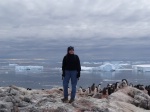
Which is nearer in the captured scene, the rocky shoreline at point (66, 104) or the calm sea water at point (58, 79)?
the rocky shoreline at point (66, 104)

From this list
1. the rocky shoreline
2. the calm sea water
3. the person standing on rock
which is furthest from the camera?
the calm sea water

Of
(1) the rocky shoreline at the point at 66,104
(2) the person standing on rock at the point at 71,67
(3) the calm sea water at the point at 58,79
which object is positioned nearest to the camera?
(1) the rocky shoreline at the point at 66,104

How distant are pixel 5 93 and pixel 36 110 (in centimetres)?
409

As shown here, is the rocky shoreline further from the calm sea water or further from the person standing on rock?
the calm sea water

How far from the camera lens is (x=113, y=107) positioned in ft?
37.2

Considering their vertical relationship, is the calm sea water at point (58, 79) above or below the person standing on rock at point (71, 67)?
below

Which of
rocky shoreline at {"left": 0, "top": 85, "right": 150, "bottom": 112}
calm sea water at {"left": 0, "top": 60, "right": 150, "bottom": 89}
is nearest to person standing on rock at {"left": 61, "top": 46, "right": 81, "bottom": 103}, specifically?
rocky shoreline at {"left": 0, "top": 85, "right": 150, "bottom": 112}

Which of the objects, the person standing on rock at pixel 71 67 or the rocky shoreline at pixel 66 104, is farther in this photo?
the person standing on rock at pixel 71 67

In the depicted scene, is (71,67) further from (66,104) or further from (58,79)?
(58,79)

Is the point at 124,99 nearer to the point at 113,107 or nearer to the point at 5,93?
the point at 113,107

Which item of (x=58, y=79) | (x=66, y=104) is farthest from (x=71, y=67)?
(x=58, y=79)

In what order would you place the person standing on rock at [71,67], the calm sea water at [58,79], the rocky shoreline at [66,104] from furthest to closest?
the calm sea water at [58,79] < the person standing on rock at [71,67] < the rocky shoreline at [66,104]

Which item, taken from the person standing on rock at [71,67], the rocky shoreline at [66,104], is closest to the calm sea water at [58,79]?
the rocky shoreline at [66,104]

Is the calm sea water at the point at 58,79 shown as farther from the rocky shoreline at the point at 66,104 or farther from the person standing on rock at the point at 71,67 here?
the person standing on rock at the point at 71,67
